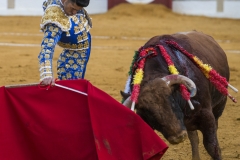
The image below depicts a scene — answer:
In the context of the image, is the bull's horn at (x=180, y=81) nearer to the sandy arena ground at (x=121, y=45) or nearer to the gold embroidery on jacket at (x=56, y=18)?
the gold embroidery on jacket at (x=56, y=18)

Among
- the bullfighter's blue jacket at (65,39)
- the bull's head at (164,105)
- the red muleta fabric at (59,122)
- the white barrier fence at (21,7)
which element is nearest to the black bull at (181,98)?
the bull's head at (164,105)

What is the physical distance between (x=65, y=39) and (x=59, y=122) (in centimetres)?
61

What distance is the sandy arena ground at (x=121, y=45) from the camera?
20.5ft

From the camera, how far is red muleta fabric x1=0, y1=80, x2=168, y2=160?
12.5 feet

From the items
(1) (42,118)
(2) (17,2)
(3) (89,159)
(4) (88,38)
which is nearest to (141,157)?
(3) (89,159)

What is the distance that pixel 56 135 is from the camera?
3.90 meters

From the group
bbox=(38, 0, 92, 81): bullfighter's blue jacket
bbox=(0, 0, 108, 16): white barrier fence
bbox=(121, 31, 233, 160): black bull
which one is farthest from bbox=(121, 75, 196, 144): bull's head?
bbox=(0, 0, 108, 16): white barrier fence

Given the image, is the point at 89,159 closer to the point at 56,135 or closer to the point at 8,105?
the point at 56,135

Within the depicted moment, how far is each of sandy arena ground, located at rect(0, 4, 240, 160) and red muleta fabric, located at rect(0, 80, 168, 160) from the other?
1.58 meters

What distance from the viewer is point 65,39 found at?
13.5ft

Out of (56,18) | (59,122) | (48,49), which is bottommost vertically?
(59,122)

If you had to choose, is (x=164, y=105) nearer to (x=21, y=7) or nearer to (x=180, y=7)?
(x=21, y=7)

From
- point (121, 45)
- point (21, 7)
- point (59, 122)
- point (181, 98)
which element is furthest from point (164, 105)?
point (21, 7)

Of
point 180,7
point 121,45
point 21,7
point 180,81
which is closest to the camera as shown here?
point 180,81
